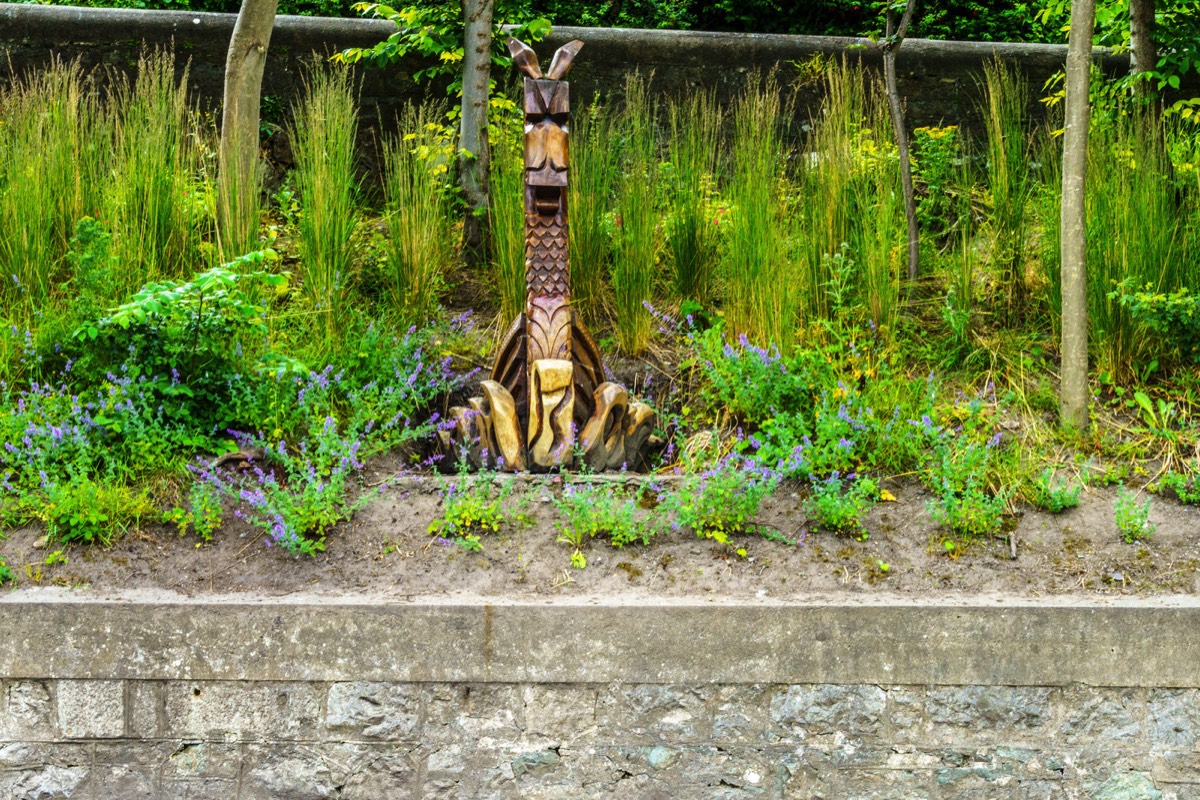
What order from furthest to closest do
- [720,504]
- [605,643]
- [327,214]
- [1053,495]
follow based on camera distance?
[327,214] → [1053,495] → [720,504] → [605,643]

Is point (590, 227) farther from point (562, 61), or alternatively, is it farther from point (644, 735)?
point (644, 735)

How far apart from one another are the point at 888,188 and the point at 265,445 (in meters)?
2.85

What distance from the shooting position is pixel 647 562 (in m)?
3.81

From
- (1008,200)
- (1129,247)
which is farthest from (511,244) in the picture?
(1129,247)

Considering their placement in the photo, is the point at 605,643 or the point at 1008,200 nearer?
the point at 605,643

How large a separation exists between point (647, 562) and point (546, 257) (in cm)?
129

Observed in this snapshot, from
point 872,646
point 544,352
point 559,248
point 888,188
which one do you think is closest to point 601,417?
point 544,352

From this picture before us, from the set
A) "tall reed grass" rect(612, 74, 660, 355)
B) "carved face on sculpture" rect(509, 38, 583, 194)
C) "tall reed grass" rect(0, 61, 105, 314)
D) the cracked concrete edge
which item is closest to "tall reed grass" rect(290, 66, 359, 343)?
"tall reed grass" rect(0, 61, 105, 314)

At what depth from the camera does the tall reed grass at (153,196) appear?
500cm

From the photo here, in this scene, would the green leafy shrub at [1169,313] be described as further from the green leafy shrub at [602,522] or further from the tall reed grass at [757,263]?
the green leafy shrub at [602,522]

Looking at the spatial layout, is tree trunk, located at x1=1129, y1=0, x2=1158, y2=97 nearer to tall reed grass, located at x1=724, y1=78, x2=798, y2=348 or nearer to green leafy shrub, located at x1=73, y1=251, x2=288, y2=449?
tall reed grass, located at x1=724, y1=78, x2=798, y2=348

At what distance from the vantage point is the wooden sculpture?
14.0ft

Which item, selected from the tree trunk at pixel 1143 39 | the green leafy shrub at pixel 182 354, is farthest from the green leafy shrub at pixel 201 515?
the tree trunk at pixel 1143 39

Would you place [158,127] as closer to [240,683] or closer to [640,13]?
[240,683]
